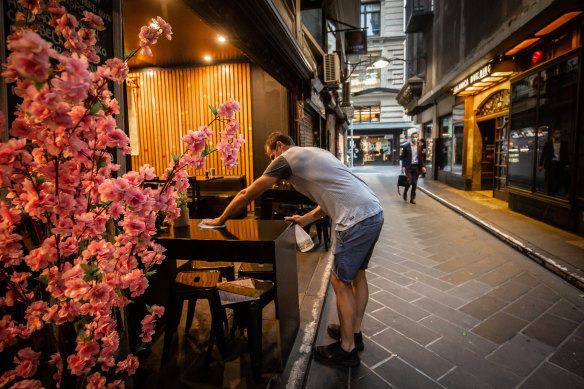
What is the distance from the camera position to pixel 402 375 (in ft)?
8.82

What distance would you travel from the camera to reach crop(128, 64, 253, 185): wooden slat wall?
28.5 feet

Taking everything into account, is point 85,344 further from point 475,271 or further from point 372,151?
point 372,151

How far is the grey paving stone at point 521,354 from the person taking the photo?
9.06ft

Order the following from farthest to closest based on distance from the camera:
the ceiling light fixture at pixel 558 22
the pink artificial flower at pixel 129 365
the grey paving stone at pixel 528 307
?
the ceiling light fixture at pixel 558 22 < the grey paving stone at pixel 528 307 < the pink artificial flower at pixel 129 365

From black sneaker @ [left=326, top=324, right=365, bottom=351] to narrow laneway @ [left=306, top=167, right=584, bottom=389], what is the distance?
0.05m

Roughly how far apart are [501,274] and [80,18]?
5.49 m

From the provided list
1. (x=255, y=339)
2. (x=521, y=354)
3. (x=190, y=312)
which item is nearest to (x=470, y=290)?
(x=521, y=354)

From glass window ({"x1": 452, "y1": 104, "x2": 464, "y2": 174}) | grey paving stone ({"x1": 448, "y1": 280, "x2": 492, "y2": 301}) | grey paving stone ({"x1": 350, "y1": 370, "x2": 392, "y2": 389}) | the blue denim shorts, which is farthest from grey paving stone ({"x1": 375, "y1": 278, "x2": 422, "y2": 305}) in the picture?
glass window ({"x1": 452, "y1": 104, "x2": 464, "y2": 174})

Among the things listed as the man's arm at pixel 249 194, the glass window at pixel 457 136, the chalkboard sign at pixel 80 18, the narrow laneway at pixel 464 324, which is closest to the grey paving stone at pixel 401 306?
the narrow laneway at pixel 464 324

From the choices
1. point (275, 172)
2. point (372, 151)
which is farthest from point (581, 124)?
point (372, 151)

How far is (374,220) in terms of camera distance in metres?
2.77

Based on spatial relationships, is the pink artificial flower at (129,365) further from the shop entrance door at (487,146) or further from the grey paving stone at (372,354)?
the shop entrance door at (487,146)

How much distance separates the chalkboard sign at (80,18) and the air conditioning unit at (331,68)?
9.69 meters

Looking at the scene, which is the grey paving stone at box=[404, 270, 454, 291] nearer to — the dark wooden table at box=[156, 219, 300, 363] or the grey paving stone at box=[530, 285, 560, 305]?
the grey paving stone at box=[530, 285, 560, 305]
